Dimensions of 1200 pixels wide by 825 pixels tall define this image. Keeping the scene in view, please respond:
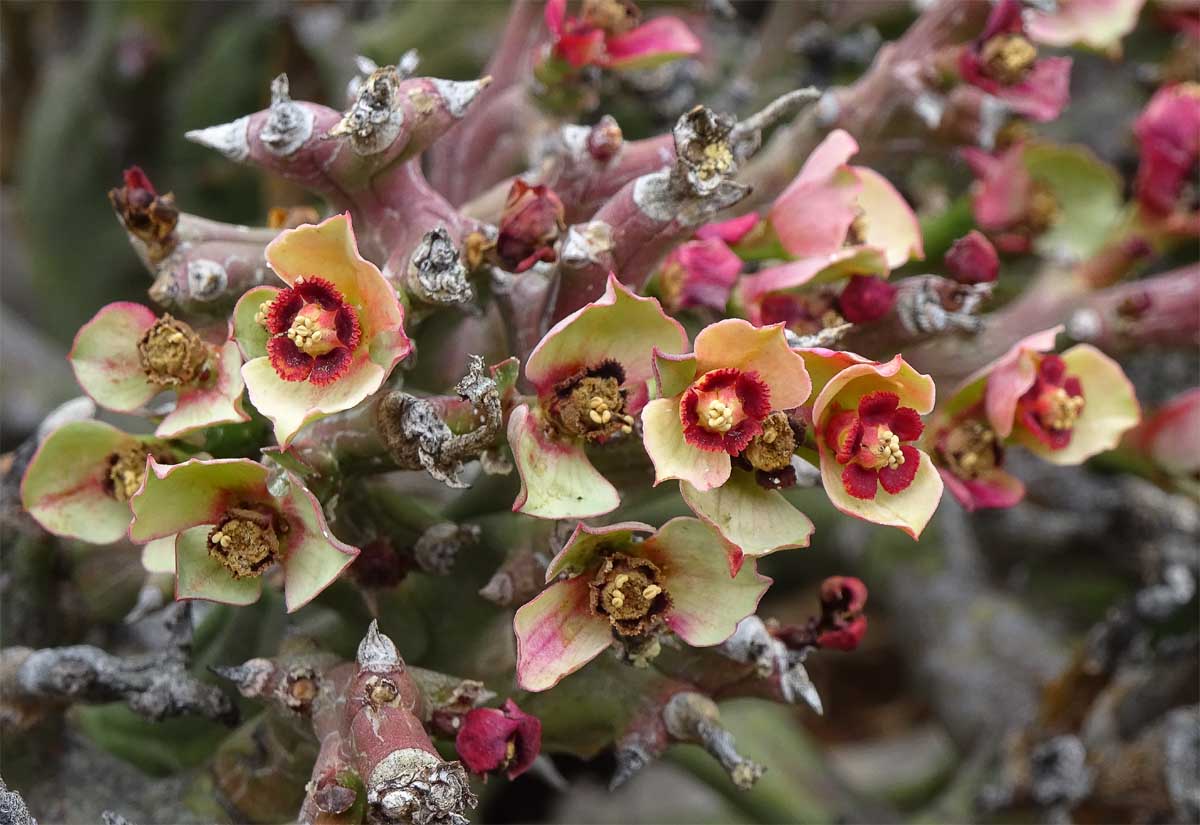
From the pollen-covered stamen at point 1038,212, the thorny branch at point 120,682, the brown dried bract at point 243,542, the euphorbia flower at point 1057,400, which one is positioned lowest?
the thorny branch at point 120,682

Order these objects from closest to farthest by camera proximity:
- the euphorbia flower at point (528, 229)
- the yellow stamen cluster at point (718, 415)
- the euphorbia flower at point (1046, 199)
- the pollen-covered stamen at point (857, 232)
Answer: the yellow stamen cluster at point (718, 415)
the euphorbia flower at point (528, 229)
the pollen-covered stamen at point (857, 232)
the euphorbia flower at point (1046, 199)

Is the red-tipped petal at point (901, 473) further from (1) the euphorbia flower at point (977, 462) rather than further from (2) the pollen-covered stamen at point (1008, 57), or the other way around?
(2) the pollen-covered stamen at point (1008, 57)

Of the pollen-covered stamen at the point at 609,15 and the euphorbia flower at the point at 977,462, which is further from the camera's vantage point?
the pollen-covered stamen at the point at 609,15

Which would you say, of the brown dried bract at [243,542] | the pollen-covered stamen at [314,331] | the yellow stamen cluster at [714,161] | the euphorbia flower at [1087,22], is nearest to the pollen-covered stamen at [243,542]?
the brown dried bract at [243,542]

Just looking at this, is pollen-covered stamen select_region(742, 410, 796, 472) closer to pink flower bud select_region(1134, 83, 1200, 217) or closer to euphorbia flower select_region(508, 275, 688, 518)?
euphorbia flower select_region(508, 275, 688, 518)

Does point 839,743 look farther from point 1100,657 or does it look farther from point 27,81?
point 27,81

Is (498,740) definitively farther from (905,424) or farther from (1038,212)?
(1038,212)
